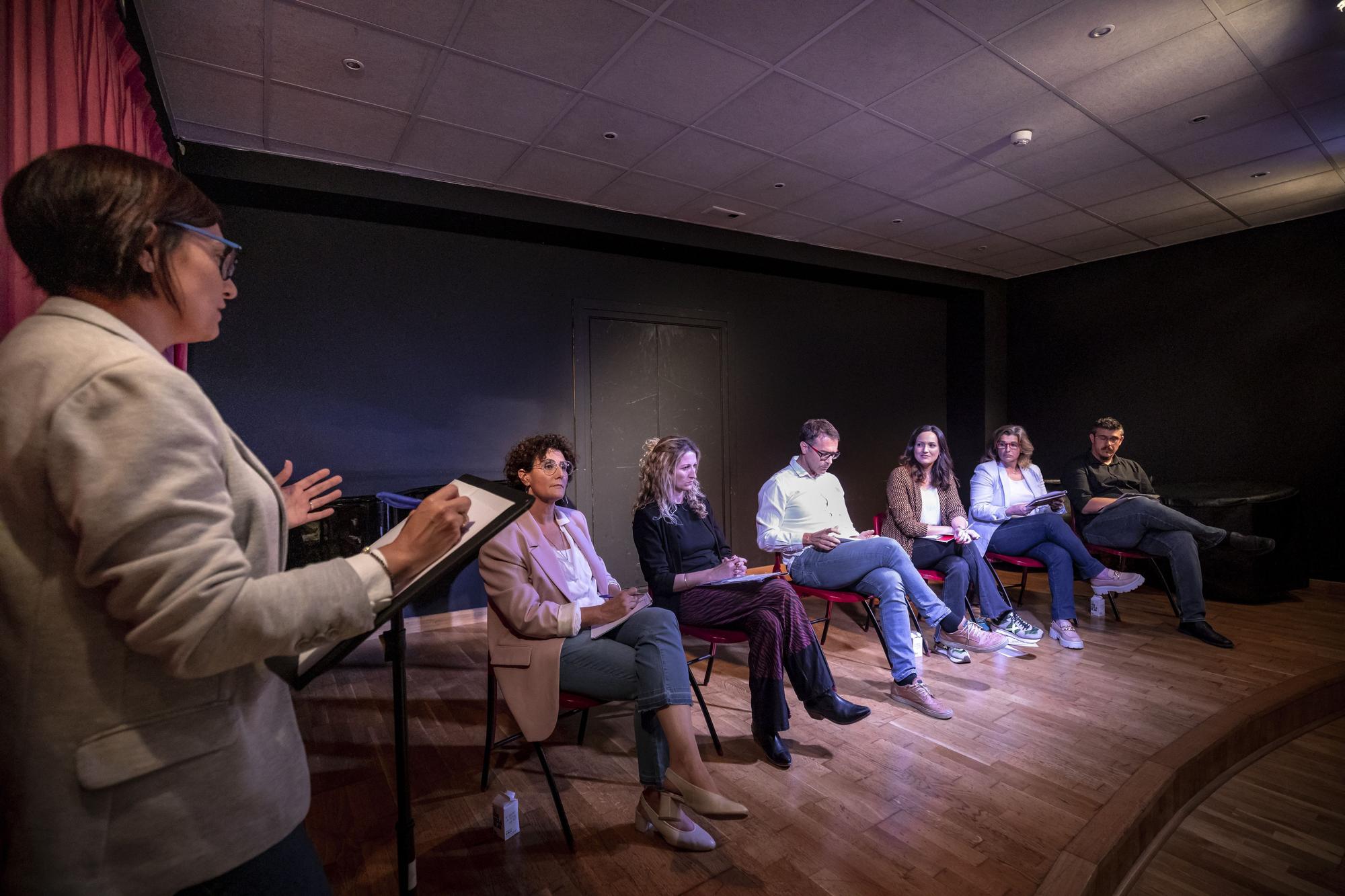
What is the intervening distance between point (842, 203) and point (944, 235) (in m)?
1.41

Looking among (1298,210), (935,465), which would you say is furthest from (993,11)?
(1298,210)

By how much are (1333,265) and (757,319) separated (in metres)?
4.84

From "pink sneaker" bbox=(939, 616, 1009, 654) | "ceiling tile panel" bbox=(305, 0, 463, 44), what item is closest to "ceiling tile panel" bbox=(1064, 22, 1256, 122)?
"pink sneaker" bbox=(939, 616, 1009, 654)

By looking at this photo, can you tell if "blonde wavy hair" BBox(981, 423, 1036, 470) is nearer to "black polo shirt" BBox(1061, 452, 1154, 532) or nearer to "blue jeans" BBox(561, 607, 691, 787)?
"black polo shirt" BBox(1061, 452, 1154, 532)

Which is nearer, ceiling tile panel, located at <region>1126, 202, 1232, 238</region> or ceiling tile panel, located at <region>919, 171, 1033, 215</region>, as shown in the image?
ceiling tile panel, located at <region>919, 171, 1033, 215</region>

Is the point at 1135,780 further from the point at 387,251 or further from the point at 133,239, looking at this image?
the point at 387,251

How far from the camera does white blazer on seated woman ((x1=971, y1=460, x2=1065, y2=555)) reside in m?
4.21

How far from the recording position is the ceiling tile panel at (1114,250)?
19.5ft

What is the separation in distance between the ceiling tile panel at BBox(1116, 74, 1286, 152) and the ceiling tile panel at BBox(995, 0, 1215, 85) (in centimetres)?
79

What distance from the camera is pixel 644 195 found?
178 inches

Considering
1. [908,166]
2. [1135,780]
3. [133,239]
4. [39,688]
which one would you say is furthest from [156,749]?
[908,166]

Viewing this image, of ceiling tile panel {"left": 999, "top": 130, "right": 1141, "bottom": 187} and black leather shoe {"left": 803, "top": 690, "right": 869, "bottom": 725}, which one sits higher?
ceiling tile panel {"left": 999, "top": 130, "right": 1141, "bottom": 187}

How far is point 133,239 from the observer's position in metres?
0.78

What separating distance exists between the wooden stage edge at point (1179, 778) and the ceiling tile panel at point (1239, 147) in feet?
10.6
